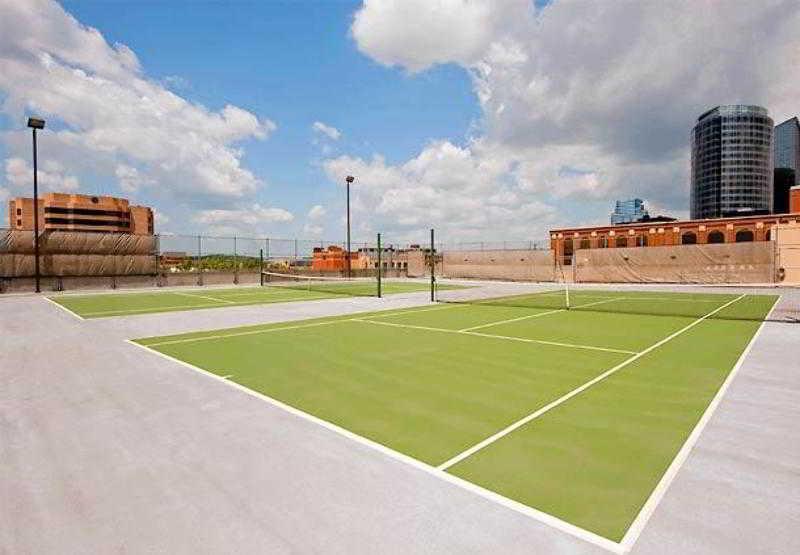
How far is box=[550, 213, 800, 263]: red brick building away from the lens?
247 ft

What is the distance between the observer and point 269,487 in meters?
3.71

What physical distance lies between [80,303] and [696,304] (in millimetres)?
29043

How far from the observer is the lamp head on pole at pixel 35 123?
23984 millimetres

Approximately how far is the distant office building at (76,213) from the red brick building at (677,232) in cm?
11792

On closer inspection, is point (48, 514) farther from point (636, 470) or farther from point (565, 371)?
point (565, 371)

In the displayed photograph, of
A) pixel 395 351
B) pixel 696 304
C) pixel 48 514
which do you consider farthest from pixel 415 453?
pixel 696 304

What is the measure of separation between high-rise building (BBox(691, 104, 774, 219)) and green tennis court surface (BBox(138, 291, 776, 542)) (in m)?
196

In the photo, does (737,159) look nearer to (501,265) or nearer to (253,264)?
(501,265)

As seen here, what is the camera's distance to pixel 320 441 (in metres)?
4.67

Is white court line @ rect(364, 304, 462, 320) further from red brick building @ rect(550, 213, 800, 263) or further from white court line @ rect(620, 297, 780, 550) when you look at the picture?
red brick building @ rect(550, 213, 800, 263)

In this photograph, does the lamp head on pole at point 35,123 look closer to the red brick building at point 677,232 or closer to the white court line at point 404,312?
the white court line at point 404,312

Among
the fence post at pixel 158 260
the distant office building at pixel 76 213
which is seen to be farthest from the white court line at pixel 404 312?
the distant office building at pixel 76 213

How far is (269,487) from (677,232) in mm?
98766

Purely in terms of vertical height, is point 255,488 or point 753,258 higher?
point 753,258
